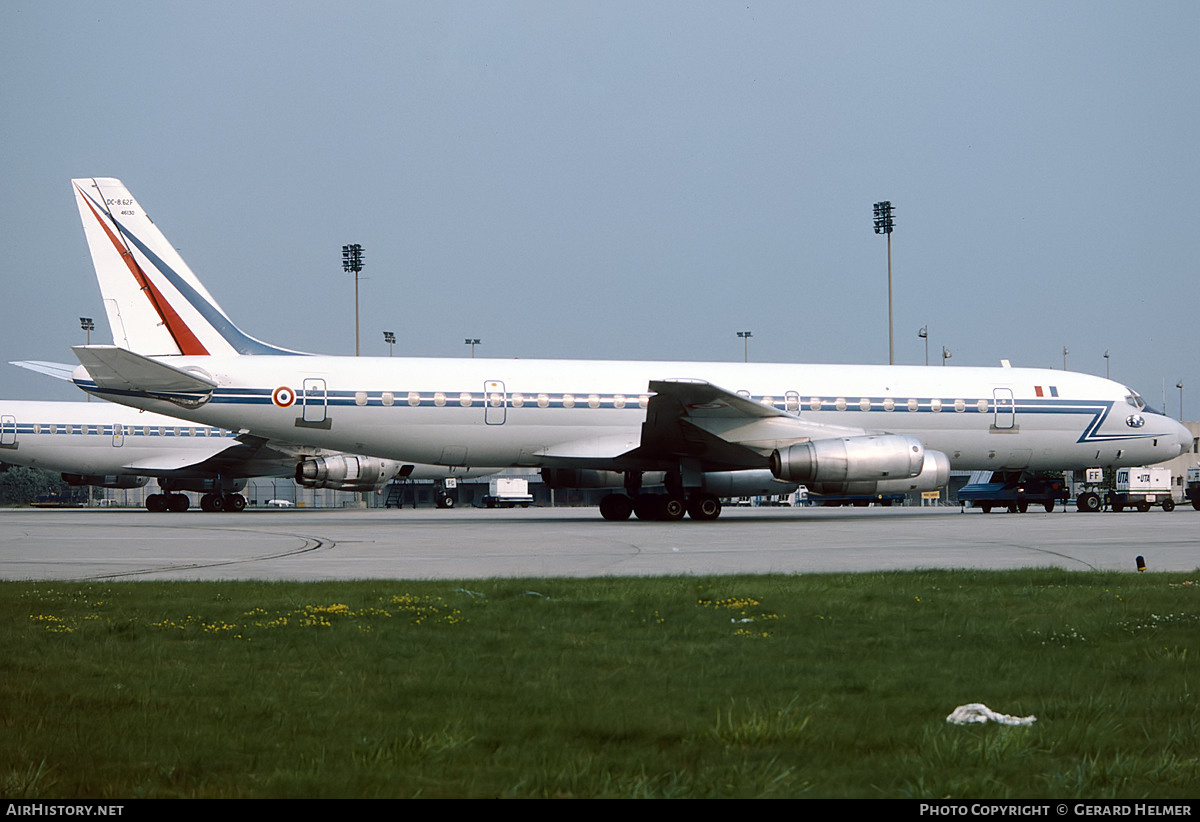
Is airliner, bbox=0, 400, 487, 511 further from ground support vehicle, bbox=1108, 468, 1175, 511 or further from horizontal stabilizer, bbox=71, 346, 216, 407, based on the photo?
ground support vehicle, bbox=1108, 468, 1175, 511

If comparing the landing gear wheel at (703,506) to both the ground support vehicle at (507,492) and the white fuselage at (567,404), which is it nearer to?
the white fuselage at (567,404)

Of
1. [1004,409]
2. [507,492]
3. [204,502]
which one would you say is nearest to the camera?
[1004,409]

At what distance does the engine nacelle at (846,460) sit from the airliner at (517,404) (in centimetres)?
3

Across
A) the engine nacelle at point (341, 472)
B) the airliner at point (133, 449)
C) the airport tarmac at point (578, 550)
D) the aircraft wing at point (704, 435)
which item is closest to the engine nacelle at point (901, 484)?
the airport tarmac at point (578, 550)

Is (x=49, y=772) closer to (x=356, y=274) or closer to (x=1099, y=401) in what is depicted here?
(x=1099, y=401)

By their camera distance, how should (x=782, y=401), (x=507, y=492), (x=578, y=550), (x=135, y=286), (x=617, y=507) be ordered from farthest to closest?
(x=507, y=492) → (x=617, y=507) → (x=782, y=401) → (x=135, y=286) → (x=578, y=550)

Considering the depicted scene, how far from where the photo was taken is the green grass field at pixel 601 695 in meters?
3.82

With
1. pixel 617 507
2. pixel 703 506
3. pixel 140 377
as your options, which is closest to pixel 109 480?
pixel 140 377

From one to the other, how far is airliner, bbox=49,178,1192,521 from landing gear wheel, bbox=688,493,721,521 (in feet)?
0.16

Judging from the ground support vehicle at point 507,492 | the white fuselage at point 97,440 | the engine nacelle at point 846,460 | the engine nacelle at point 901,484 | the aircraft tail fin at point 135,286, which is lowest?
the ground support vehicle at point 507,492

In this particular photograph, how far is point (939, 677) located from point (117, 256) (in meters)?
23.1

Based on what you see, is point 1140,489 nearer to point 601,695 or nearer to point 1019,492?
point 1019,492

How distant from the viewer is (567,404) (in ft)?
81.4

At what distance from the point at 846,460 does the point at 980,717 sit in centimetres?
1895
